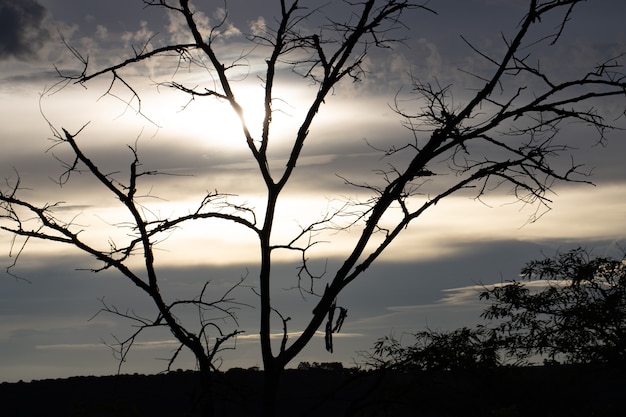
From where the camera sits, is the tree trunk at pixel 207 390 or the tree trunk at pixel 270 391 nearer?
the tree trunk at pixel 270 391

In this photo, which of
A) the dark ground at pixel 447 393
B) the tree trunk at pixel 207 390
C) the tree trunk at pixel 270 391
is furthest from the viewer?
the dark ground at pixel 447 393

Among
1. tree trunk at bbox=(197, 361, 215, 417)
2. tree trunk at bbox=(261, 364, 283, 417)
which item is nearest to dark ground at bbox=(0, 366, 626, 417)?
tree trunk at bbox=(197, 361, 215, 417)

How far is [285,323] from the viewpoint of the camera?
687 centimetres

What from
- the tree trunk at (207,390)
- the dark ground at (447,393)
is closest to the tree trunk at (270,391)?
the tree trunk at (207,390)

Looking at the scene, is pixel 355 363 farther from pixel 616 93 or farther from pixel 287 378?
pixel 287 378

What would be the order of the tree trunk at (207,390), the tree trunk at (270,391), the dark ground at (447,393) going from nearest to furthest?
the tree trunk at (270,391) → the tree trunk at (207,390) → the dark ground at (447,393)

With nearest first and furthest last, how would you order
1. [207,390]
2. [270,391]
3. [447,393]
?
[270,391] → [207,390] → [447,393]

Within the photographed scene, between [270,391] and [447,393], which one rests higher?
[270,391]

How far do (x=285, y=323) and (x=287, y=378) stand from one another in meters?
29.7

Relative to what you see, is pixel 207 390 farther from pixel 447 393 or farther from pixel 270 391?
pixel 447 393

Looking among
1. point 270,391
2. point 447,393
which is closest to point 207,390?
point 270,391

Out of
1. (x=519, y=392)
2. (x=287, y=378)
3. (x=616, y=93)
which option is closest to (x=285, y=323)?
(x=616, y=93)

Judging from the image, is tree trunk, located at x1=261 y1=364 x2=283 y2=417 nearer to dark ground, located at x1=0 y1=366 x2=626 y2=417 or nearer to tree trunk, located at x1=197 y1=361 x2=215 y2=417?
tree trunk, located at x1=197 y1=361 x2=215 y2=417

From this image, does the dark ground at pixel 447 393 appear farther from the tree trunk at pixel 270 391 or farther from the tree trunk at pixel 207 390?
the tree trunk at pixel 270 391
